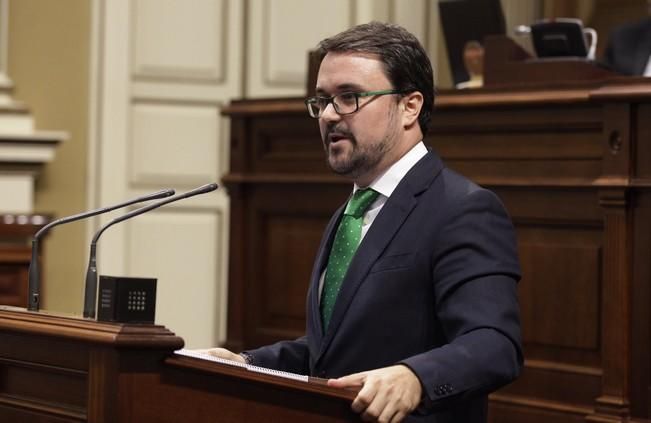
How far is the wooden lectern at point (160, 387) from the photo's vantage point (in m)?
1.80

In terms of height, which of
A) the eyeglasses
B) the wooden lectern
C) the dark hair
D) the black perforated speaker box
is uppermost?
the dark hair

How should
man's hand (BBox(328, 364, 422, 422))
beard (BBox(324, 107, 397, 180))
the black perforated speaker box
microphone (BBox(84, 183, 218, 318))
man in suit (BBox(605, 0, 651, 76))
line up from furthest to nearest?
man in suit (BBox(605, 0, 651, 76)) → beard (BBox(324, 107, 397, 180)) → microphone (BBox(84, 183, 218, 318)) → the black perforated speaker box → man's hand (BBox(328, 364, 422, 422))

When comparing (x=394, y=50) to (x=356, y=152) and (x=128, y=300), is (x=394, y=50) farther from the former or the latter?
(x=128, y=300)

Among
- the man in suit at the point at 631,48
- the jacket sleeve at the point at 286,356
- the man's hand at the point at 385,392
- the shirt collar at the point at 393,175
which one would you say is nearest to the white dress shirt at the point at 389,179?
the shirt collar at the point at 393,175

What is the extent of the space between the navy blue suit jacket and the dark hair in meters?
0.14

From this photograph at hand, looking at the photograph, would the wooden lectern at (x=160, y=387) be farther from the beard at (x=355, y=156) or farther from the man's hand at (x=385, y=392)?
the beard at (x=355, y=156)

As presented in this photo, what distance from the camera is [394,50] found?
222 centimetres

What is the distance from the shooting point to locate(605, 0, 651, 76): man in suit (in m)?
4.85

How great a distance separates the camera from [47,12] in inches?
231

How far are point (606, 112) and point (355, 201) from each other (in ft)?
4.68

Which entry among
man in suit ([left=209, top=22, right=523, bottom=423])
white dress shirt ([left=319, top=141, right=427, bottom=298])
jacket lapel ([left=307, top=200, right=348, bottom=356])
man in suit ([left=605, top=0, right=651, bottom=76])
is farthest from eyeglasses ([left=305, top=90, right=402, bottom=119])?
man in suit ([left=605, top=0, right=651, bottom=76])

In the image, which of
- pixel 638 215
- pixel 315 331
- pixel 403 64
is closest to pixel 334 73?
pixel 403 64

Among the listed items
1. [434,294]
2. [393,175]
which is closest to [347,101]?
[393,175]

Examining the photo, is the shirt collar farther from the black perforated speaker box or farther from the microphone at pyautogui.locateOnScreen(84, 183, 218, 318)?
the black perforated speaker box
